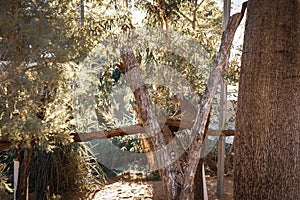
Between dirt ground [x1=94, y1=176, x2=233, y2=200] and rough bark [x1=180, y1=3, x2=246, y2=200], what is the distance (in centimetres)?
125

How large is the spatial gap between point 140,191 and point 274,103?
208 centimetres

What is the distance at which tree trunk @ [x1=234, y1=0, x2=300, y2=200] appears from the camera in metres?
1.89

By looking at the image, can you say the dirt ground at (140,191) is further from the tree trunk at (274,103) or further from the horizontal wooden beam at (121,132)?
the tree trunk at (274,103)

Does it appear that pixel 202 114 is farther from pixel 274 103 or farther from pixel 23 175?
pixel 23 175

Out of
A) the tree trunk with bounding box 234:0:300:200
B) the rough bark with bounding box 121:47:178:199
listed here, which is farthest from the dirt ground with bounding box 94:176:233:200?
the tree trunk with bounding box 234:0:300:200

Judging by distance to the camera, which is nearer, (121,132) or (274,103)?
(274,103)

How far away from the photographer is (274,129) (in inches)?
74.7

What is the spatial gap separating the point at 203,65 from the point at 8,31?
2.28 metres

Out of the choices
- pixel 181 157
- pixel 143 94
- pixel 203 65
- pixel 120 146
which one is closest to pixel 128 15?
pixel 203 65

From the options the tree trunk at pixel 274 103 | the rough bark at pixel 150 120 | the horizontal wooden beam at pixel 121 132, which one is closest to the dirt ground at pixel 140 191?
the horizontal wooden beam at pixel 121 132

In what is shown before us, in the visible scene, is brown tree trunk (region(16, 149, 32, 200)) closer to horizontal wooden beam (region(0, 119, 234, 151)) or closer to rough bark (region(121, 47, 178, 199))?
horizontal wooden beam (region(0, 119, 234, 151))

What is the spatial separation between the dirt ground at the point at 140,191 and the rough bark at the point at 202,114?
125 centimetres

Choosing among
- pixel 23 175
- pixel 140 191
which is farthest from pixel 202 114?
pixel 140 191

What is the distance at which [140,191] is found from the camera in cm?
361
